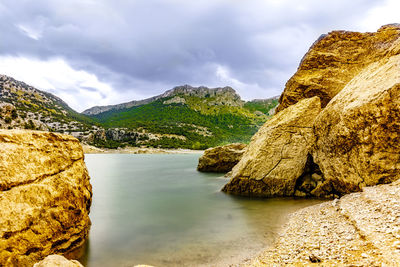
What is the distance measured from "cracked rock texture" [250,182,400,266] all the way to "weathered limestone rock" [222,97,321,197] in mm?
5472

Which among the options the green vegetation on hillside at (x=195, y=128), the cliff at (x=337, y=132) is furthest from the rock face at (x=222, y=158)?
the green vegetation on hillside at (x=195, y=128)

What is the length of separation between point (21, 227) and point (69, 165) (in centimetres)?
276

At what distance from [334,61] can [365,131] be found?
10.1 meters

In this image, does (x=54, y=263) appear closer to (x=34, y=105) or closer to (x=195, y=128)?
(x=195, y=128)

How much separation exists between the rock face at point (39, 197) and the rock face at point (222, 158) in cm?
2279

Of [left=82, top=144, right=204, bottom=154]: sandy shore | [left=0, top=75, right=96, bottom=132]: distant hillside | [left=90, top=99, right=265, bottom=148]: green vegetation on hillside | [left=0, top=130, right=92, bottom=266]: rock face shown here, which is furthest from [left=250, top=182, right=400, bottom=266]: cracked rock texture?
[left=0, top=75, right=96, bottom=132]: distant hillside

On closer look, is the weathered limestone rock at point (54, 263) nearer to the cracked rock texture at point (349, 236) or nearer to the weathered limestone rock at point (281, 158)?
the cracked rock texture at point (349, 236)

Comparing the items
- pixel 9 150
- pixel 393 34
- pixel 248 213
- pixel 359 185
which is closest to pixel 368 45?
pixel 393 34

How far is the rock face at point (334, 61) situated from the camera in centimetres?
1520

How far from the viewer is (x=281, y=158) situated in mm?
14172

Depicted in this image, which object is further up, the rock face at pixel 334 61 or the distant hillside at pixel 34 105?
the distant hillside at pixel 34 105

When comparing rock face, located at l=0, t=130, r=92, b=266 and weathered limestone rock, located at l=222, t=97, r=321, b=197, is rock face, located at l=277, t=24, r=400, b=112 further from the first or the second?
rock face, located at l=0, t=130, r=92, b=266

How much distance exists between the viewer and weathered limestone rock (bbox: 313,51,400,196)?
25.8 ft

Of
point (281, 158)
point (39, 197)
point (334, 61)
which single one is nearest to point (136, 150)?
point (281, 158)
